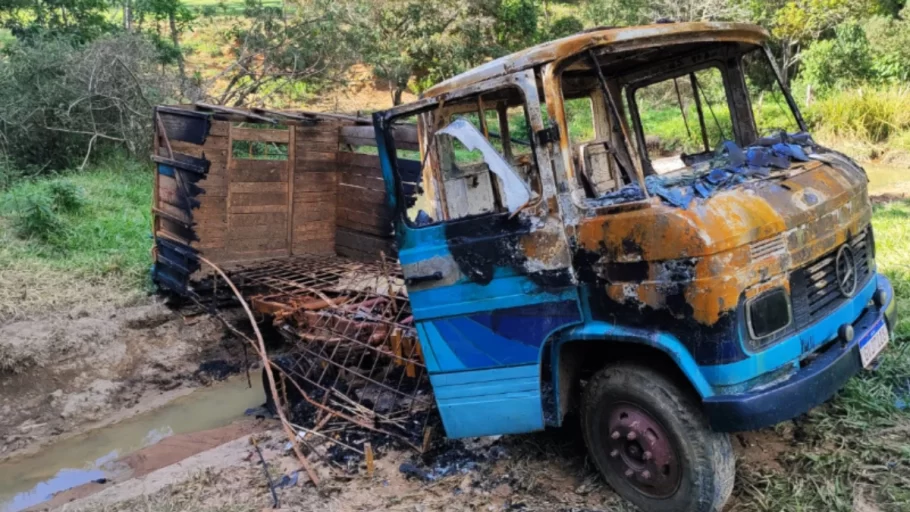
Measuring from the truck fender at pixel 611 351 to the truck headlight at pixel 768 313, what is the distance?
11.7 inches

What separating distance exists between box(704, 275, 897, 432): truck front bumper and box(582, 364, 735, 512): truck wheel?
19 cm

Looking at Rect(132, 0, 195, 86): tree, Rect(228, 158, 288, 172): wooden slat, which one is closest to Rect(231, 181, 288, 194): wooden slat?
Rect(228, 158, 288, 172): wooden slat

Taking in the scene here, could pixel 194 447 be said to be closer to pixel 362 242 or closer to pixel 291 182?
pixel 362 242

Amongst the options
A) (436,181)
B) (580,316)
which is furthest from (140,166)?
(580,316)

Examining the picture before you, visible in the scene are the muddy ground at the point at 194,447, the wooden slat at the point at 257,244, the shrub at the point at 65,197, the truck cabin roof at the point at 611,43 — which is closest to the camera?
the truck cabin roof at the point at 611,43

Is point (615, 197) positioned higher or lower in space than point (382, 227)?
higher

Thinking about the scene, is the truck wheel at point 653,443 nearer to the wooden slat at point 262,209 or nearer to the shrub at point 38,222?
the wooden slat at point 262,209

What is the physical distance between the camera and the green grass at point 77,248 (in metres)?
7.34

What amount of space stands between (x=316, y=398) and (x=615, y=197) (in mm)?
3255

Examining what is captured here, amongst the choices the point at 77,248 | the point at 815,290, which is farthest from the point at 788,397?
the point at 77,248

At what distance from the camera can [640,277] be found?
2910 millimetres

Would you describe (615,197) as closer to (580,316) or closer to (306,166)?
(580,316)

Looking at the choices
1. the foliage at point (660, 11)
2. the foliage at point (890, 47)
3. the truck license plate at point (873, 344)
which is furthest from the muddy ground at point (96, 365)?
the foliage at point (890, 47)

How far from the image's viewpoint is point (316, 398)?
5309 millimetres
